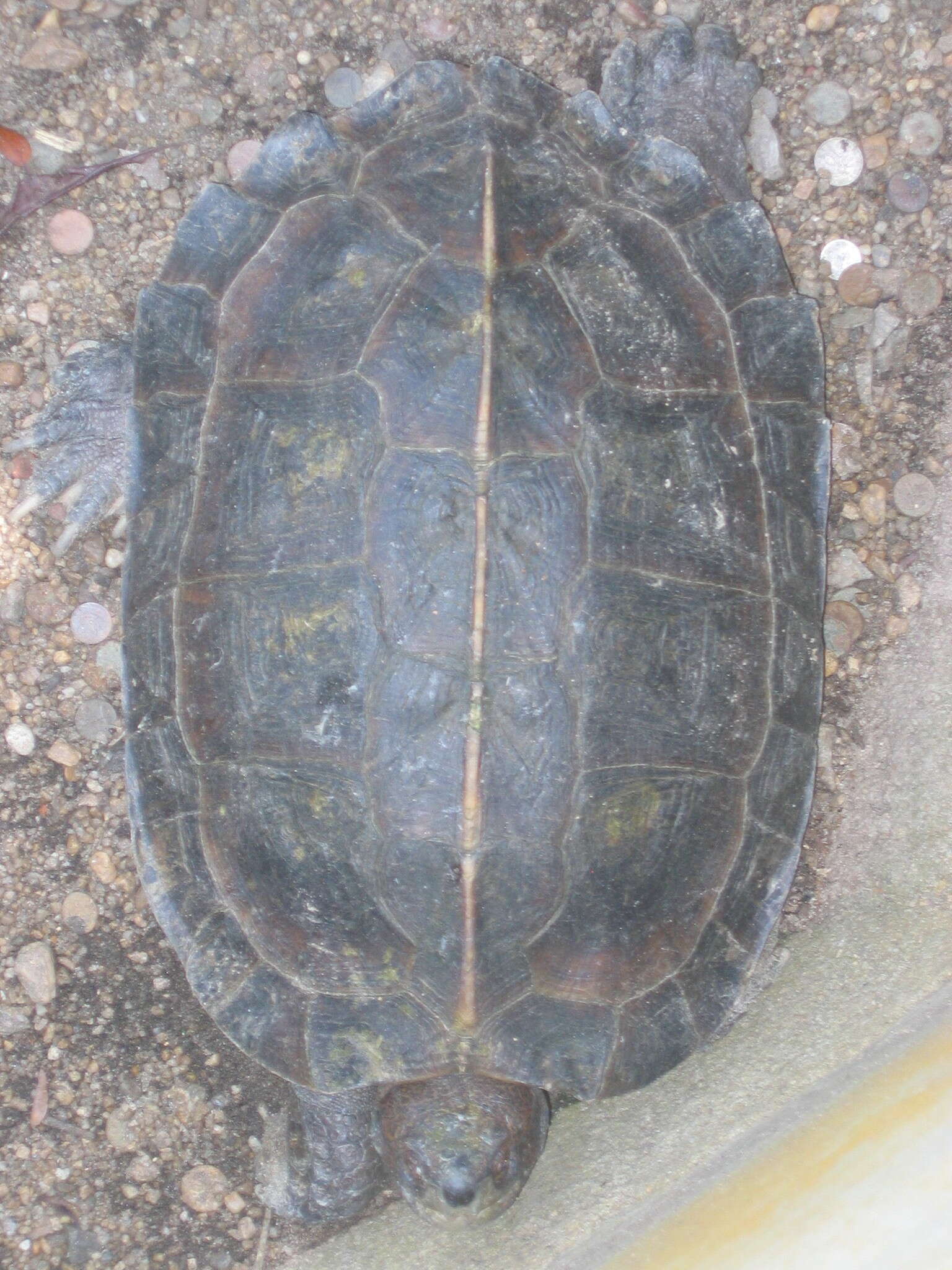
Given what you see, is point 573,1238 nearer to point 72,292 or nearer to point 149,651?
point 149,651

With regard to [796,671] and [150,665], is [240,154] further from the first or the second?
[796,671]

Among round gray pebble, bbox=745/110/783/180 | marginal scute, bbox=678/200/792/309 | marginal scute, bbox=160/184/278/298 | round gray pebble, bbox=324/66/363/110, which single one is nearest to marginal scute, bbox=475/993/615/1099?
marginal scute, bbox=678/200/792/309

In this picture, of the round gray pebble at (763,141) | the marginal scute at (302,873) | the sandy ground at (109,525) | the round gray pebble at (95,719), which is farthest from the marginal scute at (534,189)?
the round gray pebble at (95,719)

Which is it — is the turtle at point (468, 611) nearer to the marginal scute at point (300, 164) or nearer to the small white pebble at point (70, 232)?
the marginal scute at point (300, 164)

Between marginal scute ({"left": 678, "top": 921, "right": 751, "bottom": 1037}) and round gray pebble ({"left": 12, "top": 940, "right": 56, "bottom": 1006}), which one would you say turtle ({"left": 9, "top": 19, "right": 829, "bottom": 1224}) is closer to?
marginal scute ({"left": 678, "top": 921, "right": 751, "bottom": 1037})

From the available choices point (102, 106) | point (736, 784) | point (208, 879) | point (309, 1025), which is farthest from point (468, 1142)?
point (102, 106)

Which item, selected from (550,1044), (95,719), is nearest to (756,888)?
(550,1044)
